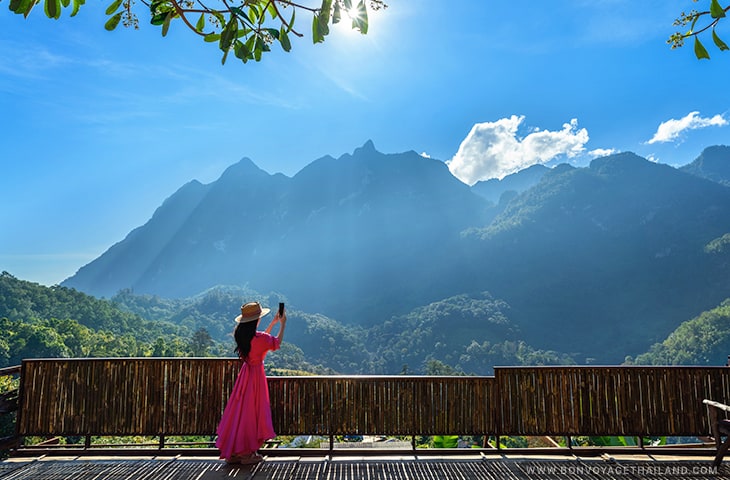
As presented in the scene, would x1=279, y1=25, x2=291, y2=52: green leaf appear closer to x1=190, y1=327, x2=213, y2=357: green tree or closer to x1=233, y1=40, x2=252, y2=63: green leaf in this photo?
x1=233, y1=40, x2=252, y2=63: green leaf

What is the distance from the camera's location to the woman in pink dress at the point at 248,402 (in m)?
3.87

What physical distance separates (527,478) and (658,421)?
1766mm

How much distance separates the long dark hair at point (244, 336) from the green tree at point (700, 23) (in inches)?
144

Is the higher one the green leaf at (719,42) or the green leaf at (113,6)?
the green leaf at (113,6)

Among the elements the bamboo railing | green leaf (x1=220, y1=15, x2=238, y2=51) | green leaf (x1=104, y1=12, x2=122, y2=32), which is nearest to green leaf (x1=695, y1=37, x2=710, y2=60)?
green leaf (x1=220, y1=15, x2=238, y2=51)

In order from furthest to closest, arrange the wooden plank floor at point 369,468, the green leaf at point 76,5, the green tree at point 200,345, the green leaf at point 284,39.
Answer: the green tree at point 200,345, the wooden plank floor at point 369,468, the green leaf at point 284,39, the green leaf at point 76,5

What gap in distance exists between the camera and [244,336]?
12.5ft

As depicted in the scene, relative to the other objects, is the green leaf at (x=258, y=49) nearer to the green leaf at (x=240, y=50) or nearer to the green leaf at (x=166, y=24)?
the green leaf at (x=240, y=50)

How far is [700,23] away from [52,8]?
9.91 feet

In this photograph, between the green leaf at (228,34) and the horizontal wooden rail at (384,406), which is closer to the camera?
the green leaf at (228,34)

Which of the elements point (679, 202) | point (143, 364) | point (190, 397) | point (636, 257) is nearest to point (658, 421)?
point (190, 397)

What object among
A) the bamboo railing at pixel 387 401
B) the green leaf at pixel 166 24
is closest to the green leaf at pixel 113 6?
the green leaf at pixel 166 24

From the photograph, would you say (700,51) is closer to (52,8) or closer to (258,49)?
(258,49)

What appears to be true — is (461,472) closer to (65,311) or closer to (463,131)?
(65,311)
